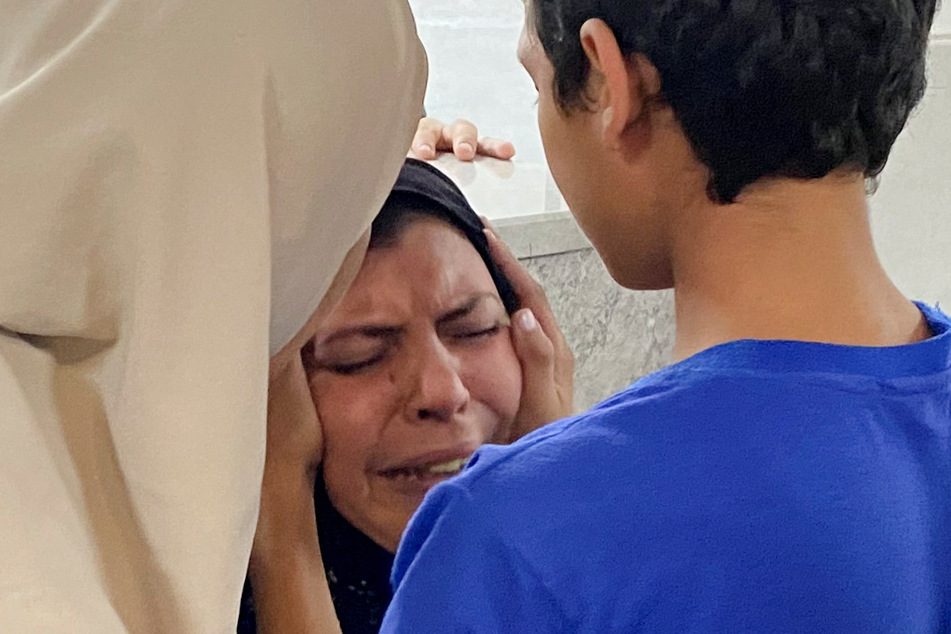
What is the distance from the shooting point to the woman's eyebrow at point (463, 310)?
3.56 feet

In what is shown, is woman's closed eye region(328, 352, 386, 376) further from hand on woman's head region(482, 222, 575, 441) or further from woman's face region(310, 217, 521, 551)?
hand on woman's head region(482, 222, 575, 441)

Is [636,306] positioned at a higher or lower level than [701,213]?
lower

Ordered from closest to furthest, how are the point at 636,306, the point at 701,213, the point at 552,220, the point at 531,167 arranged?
the point at 701,213, the point at 552,220, the point at 636,306, the point at 531,167

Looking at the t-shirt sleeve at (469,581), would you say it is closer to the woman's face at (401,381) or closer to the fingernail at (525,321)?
the woman's face at (401,381)

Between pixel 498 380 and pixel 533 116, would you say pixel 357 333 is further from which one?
pixel 533 116

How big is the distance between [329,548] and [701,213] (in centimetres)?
60

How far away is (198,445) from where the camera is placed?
50 cm

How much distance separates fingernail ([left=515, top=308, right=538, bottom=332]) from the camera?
3.76ft

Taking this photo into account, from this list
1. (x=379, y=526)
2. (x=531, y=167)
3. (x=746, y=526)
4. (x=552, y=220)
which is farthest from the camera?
(x=531, y=167)

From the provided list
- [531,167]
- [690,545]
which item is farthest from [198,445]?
[531,167]

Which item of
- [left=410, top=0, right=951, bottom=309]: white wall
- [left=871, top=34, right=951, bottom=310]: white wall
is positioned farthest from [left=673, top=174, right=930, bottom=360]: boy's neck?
[left=871, top=34, right=951, bottom=310]: white wall

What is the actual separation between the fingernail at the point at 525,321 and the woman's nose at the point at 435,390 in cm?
12

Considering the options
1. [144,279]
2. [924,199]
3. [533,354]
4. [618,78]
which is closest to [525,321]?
[533,354]

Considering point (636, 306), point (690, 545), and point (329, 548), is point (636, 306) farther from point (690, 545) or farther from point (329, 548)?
point (690, 545)
